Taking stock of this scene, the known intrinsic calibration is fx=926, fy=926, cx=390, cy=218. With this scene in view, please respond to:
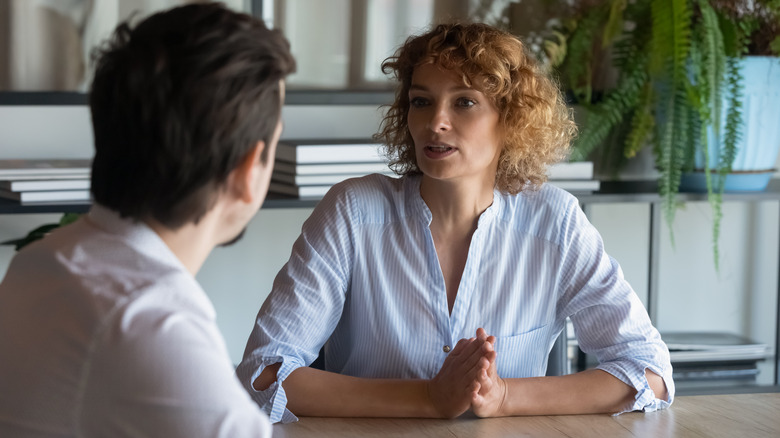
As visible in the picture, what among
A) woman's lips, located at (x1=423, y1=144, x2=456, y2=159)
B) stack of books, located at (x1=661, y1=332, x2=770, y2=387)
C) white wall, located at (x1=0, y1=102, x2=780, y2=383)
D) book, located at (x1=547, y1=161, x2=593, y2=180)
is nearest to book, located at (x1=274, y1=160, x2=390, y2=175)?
white wall, located at (x1=0, y1=102, x2=780, y2=383)

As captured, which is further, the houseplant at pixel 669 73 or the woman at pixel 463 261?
the houseplant at pixel 669 73

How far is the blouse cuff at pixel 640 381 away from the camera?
1616 mm

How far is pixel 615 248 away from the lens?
10.2 feet

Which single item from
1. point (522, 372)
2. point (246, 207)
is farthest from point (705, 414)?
point (246, 207)

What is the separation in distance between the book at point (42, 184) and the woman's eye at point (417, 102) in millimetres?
900

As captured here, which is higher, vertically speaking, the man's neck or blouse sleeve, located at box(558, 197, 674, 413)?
the man's neck

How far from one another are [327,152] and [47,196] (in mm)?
698

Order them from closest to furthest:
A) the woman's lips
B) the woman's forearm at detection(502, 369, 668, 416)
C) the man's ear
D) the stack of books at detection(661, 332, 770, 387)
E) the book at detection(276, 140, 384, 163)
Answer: the man's ear < the woman's forearm at detection(502, 369, 668, 416) < the woman's lips < the book at detection(276, 140, 384, 163) < the stack of books at detection(661, 332, 770, 387)

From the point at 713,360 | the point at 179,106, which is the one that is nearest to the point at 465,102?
the point at 179,106

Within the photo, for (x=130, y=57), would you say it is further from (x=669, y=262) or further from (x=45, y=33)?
(x=669, y=262)

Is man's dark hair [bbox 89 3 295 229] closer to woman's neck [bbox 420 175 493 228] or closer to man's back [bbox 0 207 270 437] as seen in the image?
man's back [bbox 0 207 270 437]

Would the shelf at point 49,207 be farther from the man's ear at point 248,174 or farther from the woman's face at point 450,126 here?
the man's ear at point 248,174

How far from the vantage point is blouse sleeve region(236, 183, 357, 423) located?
159cm

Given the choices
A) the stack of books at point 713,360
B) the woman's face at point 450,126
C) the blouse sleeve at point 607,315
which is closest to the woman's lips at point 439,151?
the woman's face at point 450,126
